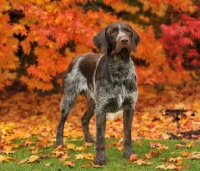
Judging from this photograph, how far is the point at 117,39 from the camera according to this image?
5.59 m

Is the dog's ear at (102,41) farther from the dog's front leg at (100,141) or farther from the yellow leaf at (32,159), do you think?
the yellow leaf at (32,159)

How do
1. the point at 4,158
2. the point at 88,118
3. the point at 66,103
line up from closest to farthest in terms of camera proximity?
the point at 4,158, the point at 66,103, the point at 88,118

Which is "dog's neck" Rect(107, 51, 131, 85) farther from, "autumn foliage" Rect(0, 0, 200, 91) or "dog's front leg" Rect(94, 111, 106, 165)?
"autumn foliage" Rect(0, 0, 200, 91)

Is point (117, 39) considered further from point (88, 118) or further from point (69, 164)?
point (88, 118)

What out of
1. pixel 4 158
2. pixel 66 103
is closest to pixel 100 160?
pixel 4 158

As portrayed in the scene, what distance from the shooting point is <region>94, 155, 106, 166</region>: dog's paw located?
5.93 metres

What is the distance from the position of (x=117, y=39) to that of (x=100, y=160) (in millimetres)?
1781

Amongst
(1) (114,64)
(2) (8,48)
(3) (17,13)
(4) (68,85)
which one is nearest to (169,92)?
(3) (17,13)

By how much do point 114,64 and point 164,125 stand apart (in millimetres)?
4180

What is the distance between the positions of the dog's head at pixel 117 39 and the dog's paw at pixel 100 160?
154cm

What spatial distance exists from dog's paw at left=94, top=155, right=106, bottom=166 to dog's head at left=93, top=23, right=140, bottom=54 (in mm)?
1545

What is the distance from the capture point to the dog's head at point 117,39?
5523mm

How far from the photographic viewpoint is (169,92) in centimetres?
1433

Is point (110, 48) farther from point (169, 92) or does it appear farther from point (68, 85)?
point (169, 92)
